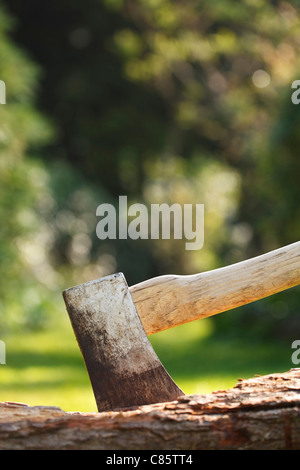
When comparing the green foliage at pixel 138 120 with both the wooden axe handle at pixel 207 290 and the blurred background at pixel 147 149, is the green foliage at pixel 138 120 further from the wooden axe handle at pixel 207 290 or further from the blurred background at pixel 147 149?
the wooden axe handle at pixel 207 290

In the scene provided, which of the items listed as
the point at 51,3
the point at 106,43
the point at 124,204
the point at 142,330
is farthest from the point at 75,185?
the point at 142,330

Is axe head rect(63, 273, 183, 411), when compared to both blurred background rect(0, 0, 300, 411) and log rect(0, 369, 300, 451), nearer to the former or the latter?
log rect(0, 369, 300, 451)

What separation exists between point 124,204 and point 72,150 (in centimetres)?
232

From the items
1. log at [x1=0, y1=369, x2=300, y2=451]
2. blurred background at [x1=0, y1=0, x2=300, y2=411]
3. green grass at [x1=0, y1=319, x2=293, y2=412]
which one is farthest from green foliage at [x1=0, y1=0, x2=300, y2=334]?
log at [x1=0, y1=369, x2=300, y2=451]

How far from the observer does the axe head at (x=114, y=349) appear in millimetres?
2141

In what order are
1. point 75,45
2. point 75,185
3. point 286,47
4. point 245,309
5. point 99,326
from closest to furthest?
point 99,326 → point 245,309 → point 286,47 → point 75,185 → point 75,45

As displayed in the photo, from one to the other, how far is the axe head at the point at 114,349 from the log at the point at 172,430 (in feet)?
0.68

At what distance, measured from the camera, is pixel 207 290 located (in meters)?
2.31

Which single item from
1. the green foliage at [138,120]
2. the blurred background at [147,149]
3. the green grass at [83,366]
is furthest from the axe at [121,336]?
the green foliage at [138,120]

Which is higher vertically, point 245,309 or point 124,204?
point 124,204

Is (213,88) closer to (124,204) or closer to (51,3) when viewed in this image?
(124,204)

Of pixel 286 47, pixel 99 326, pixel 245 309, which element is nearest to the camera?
pixel 99 326

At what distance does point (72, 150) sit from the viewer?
52.9ft

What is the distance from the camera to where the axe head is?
2141 mm
